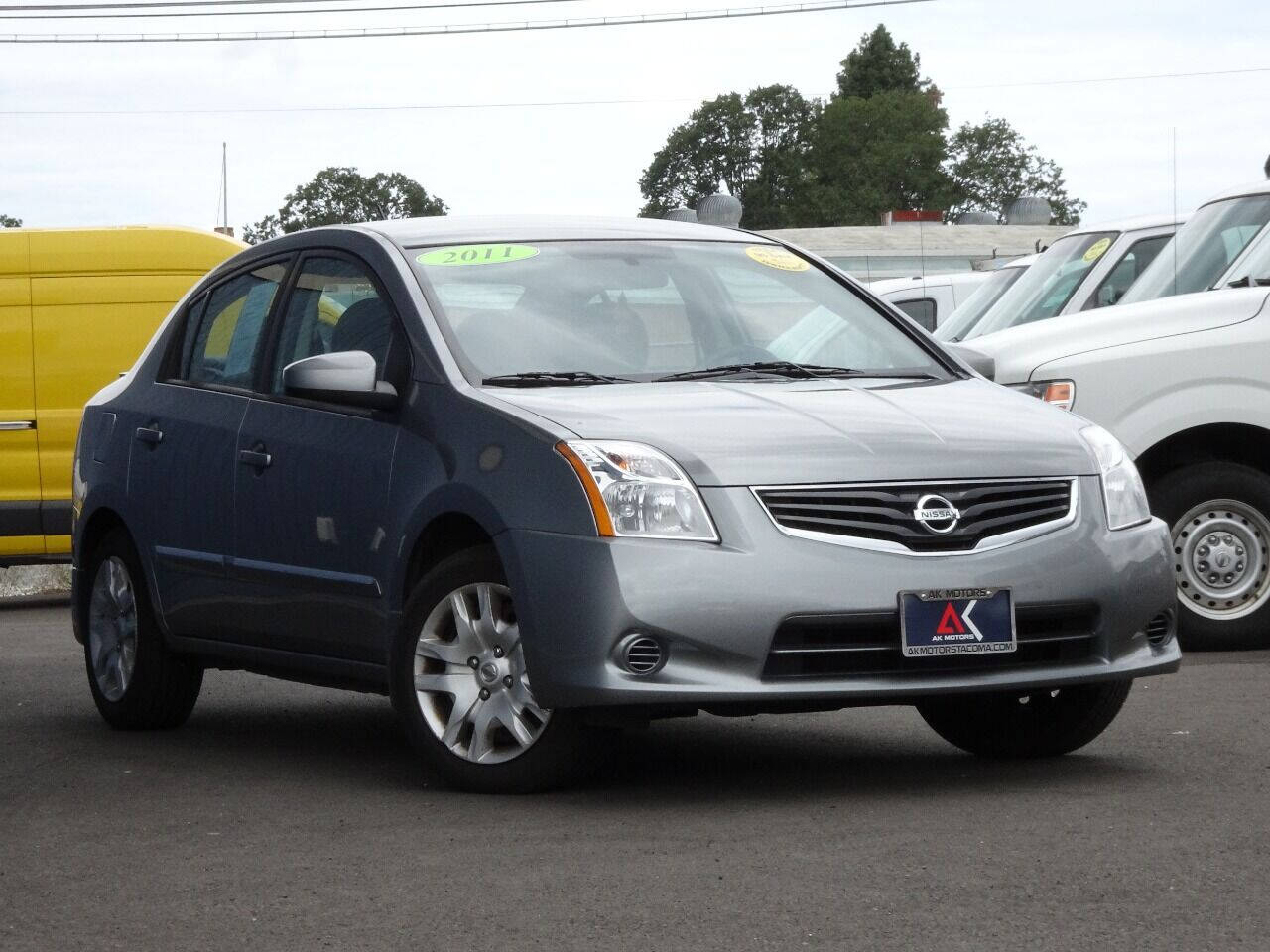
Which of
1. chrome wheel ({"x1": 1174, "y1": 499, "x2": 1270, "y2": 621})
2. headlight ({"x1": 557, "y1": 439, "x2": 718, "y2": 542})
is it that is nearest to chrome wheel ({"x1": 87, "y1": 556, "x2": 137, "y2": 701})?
headlight ({"x1": 557, "y1": 439, "x2": 718, "y2": 542})

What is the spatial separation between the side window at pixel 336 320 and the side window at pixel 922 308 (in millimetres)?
13212

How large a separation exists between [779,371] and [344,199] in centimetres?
10503

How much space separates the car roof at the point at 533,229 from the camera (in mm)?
7500

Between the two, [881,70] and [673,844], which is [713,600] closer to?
[673,844]

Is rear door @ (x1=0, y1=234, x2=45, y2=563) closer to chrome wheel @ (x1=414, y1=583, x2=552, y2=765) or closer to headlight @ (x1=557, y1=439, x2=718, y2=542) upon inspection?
chrome wheel @ (x1=414, y1=583, x2=552, y2=765)

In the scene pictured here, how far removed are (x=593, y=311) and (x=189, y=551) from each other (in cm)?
171

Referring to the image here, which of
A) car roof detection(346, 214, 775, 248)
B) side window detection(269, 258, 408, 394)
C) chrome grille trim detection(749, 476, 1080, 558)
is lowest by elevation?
chrome grille trim detection(749, 476, 1080, 558)

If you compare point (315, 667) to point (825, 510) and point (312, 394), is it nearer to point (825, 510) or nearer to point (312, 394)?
point (312, 394)

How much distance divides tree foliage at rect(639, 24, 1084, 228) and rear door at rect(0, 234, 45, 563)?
3444 inches

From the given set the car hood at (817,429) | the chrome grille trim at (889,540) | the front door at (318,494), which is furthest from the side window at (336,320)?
the chrome grille trim at (889,540)

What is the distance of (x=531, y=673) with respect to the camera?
620 cm

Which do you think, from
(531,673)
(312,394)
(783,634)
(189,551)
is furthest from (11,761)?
(783,634)

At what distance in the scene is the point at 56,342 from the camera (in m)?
14.6

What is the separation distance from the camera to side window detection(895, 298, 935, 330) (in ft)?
67.7
